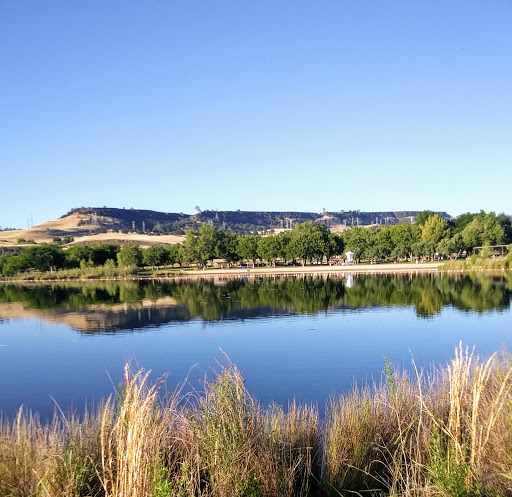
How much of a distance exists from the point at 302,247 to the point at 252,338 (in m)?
75.4

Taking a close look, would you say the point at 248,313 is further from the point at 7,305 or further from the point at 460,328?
the point at 7,305

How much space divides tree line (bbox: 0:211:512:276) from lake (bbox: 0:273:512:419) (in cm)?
5050

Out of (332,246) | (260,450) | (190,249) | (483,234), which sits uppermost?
(483,234)

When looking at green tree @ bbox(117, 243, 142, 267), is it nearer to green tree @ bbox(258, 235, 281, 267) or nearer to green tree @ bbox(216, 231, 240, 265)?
green tree @ bbox(216, 231, 240, 265)

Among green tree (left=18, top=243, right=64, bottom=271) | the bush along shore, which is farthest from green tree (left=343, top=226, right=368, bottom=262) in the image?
the bush along shore

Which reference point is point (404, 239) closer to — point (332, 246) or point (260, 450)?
point (332, 246)

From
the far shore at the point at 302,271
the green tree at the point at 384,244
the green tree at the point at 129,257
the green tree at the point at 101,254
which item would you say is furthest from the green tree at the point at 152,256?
the green tree at the point at 384,244

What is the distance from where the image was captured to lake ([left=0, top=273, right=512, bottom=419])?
734 inches

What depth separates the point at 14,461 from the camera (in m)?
6.77

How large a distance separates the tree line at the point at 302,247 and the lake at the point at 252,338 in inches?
1988

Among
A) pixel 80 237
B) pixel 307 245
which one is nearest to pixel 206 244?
pixel 307 245

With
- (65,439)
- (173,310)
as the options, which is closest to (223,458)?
(65,439)

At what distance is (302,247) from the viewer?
102375mm

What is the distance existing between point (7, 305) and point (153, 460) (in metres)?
53.4
